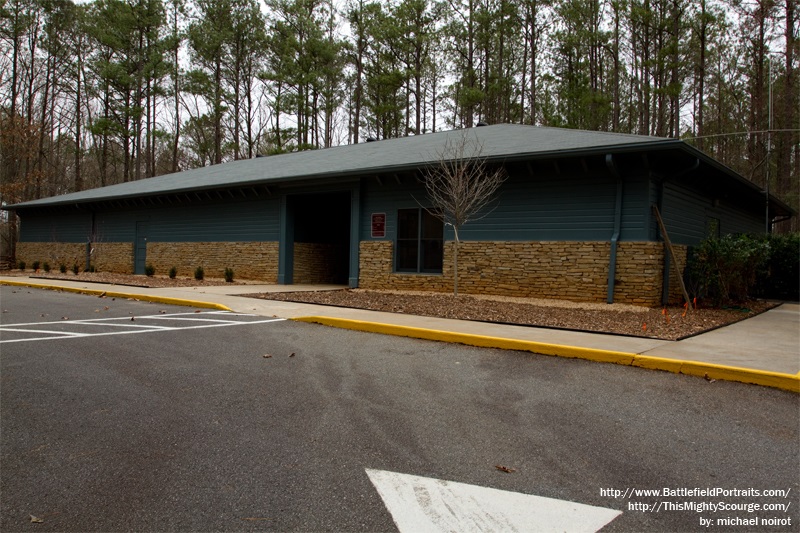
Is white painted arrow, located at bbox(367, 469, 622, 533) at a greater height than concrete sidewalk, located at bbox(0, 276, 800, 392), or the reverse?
concrete sidewalk, located at bbox(0, 276, 800, 392)

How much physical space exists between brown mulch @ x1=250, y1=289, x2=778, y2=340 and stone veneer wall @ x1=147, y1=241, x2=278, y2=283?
211 inches

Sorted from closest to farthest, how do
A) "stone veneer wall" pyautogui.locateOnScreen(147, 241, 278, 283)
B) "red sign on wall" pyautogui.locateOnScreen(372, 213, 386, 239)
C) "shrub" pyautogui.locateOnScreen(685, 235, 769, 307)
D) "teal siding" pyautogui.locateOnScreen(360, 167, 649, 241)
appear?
1. "shrub" pyautogui.locateOnScreen(685, 235, 769, 307)
2. "teal siding" pyautogui.locateOnScreen(360, 167, 649, 241)
3. "red sign on wall" pyautogui.locateOnScreen(372, 213, 386, 239)
4. "stone veneer wall" pyautogui.locateOnScreen(147, 241, 278, 283)

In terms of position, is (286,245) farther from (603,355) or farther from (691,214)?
(603,355)

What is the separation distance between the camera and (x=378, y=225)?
1557cm

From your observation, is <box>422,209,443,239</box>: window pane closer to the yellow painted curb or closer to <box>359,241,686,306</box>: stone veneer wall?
<box>359,241,686,306</box>: stone veneer wall

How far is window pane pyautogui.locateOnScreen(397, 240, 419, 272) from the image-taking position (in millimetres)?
14953

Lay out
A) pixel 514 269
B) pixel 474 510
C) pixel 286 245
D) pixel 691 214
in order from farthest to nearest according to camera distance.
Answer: pixel 286 245, pixel 691 214, pixel 514 269, pixel 474 510

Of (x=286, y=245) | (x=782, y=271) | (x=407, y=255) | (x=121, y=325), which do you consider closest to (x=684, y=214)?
(x=782, y=271)

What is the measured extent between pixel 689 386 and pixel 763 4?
2641cm

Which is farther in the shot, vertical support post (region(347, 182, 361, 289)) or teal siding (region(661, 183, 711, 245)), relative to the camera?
vertical support post (region(347, 182, 361, 289))

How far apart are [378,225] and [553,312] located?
691 centimetres

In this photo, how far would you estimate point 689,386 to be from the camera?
5.07 m

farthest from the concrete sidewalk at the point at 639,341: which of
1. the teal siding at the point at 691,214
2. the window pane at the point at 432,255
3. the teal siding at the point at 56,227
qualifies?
the teal siding at the point at 56,227

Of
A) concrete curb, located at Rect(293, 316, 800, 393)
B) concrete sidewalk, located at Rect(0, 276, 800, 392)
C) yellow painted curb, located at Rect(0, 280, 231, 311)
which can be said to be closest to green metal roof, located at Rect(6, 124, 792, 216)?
concrete sidewalk, located at Rect(0, 276, 800, 392)
